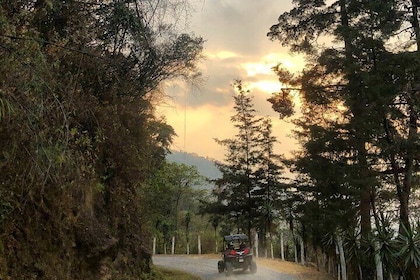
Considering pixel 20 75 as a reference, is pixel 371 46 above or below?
above

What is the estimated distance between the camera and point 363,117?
13.4 m

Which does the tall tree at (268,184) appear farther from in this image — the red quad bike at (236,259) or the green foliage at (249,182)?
the red quad bike at (236,259)

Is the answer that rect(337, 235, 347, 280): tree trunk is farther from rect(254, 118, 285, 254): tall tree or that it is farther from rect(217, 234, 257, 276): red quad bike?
rect(254, 118, 285, 254): tall tree

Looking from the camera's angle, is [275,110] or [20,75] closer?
[20,75]

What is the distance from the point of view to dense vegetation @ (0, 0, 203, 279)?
13.5 feet

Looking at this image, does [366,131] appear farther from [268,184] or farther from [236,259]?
[268,184]

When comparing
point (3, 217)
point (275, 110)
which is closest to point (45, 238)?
point (3, 217)

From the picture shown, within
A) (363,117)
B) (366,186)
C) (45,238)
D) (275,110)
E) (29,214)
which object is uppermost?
(275,110)

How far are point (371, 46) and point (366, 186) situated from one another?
15.9 feet

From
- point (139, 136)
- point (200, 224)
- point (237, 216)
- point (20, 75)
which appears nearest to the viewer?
point (20, 75)

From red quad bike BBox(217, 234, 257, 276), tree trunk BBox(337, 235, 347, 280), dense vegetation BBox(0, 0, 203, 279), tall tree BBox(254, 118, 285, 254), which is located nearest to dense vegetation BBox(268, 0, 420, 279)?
tree trunk BBox(337, 235, 347, 280)

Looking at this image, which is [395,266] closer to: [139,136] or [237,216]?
[139,136]

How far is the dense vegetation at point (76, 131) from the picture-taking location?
4102mm

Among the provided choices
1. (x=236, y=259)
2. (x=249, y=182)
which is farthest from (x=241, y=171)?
(x=236, y=259)
